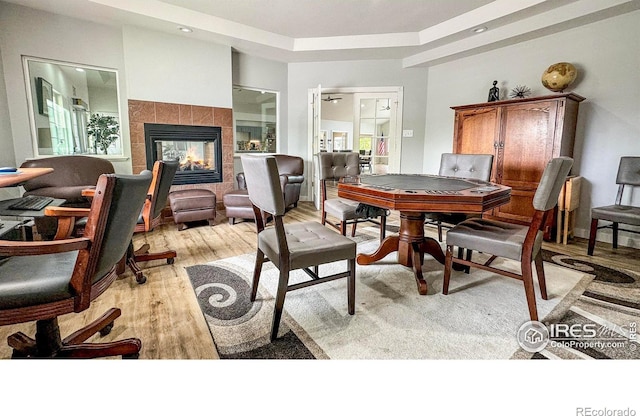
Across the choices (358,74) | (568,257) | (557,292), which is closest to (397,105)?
(358,74)

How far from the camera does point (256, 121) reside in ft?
18.5

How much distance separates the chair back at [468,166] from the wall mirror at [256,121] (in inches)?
134

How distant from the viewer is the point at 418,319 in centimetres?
180

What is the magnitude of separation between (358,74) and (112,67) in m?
3.64

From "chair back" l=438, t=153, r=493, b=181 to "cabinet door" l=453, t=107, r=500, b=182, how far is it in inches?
36.3

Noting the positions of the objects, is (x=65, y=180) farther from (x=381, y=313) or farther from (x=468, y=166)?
(x=468, y=166)

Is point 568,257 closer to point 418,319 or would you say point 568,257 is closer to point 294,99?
point 418,319

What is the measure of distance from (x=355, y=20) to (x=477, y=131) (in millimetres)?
2115

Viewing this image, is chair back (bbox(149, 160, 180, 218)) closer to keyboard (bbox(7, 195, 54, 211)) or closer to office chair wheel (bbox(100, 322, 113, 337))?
keyboard (bbox(7, 195, 54, 211))

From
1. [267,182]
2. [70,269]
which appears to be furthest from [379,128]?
[70,269]

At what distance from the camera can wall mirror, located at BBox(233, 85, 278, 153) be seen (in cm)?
551

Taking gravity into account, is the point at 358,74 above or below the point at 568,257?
above

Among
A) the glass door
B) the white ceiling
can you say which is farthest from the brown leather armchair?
the glass door
